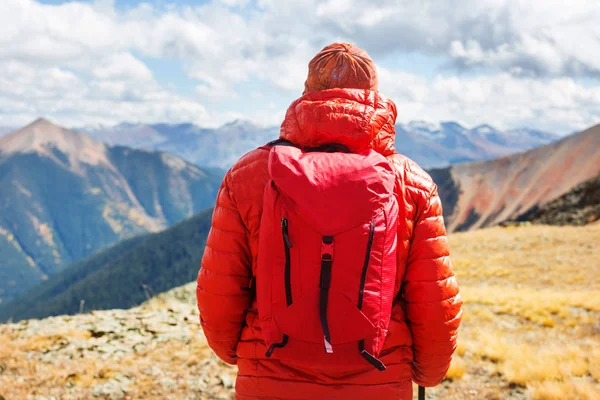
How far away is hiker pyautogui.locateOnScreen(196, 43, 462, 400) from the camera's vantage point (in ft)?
8.28

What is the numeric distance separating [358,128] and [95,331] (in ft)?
29.2

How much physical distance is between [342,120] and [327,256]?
85 cm

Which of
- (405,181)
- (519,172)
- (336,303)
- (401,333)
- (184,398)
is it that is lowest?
(184,398)

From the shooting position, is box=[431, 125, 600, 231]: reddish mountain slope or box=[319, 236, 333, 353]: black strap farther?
box=[431, 125, 600, 231]: reddish mountain slope

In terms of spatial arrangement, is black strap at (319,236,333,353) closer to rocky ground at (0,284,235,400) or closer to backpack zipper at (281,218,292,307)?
backpack zipper at (281,218,292,307)

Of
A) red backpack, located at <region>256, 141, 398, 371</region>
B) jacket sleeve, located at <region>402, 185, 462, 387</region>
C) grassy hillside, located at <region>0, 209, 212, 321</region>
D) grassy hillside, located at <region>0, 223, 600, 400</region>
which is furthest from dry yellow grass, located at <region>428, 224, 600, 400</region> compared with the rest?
grassy hillside, located at <region>0, 209, 212, 321</region>

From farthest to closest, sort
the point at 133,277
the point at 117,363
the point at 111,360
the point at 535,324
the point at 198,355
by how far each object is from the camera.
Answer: the point at 133,277 < the point at 535,324 < the point at 198,355 < the point at 111,360 < the point at 117,363

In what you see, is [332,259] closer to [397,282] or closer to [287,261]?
[287,261]

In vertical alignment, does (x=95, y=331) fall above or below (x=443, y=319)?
below

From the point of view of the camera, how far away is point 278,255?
8.59 ft

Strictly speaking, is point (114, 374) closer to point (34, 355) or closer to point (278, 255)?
point (34, 355)

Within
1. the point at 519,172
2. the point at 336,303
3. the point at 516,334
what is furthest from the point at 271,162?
the point at 519,172

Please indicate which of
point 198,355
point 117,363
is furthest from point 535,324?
point 117,363

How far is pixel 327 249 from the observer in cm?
248
